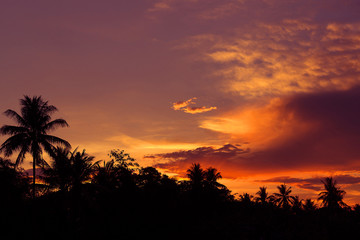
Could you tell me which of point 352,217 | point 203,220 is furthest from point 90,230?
point 352,217

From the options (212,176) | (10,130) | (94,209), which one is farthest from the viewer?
(212,176)

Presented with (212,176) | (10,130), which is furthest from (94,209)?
(212,176)

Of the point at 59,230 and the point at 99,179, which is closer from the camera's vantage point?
the point at 59,230

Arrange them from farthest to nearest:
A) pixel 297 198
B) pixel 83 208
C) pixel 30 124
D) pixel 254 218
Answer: pixel 297 198
pixel 30 124
pixel 254 218
pixel 83 208

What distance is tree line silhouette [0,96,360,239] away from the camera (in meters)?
31.4

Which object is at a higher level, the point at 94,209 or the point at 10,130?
the point at 10,130

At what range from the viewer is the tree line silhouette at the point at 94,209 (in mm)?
31391

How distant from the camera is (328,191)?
8319cm

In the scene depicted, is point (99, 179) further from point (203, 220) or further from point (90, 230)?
point (203, 220)

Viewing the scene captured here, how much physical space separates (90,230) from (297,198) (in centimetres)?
7482

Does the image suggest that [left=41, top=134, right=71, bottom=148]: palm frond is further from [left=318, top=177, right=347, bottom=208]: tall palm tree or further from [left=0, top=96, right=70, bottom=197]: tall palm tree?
[left=318, top=177, right=347, bottom=208]: tall palm tree

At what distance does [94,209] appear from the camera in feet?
111

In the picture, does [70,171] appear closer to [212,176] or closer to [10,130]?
[10,130]

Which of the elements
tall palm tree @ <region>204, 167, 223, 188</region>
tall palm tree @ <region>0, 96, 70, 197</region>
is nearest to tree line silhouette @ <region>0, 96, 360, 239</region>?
tall palm tree @ <region>0, 96, 70, 197</region>
